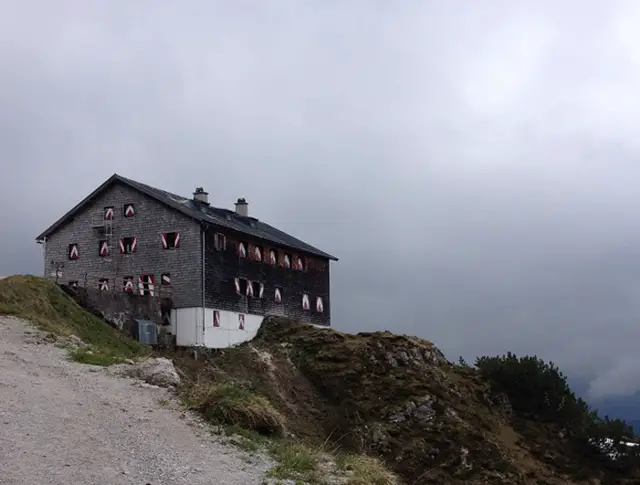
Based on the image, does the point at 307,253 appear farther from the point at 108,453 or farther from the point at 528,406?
the point at 108,453

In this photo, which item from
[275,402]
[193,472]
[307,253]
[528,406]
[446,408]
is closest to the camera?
[193,472]

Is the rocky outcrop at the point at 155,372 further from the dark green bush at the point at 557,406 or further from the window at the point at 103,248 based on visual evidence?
the dark green bush at the point at 557,406

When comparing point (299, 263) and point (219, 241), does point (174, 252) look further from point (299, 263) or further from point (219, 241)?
point (299, 263)

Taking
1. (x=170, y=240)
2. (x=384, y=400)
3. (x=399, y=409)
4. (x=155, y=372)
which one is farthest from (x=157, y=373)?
(x=170, y=240)

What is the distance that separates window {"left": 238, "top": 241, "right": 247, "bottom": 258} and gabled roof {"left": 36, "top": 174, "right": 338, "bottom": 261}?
2.41ft

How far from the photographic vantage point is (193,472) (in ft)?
42.1

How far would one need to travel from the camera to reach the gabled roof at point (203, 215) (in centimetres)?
4366

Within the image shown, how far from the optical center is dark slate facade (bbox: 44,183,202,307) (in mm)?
42719

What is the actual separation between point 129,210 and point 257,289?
29.6ft

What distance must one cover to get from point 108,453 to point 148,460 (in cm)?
70

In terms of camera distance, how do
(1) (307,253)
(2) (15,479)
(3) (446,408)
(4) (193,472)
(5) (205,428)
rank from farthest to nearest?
(1) (307,253), (3) (446,408), (5) (205,428), (4) (193,472), (2) (15,479)

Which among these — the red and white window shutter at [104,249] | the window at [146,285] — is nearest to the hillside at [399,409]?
the window at [146,285]

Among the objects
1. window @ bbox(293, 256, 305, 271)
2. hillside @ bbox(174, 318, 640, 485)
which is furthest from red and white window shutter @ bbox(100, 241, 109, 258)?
window @ bbox(293, 256, 305, 271)

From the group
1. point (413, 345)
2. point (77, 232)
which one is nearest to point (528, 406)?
point (413, 345)
